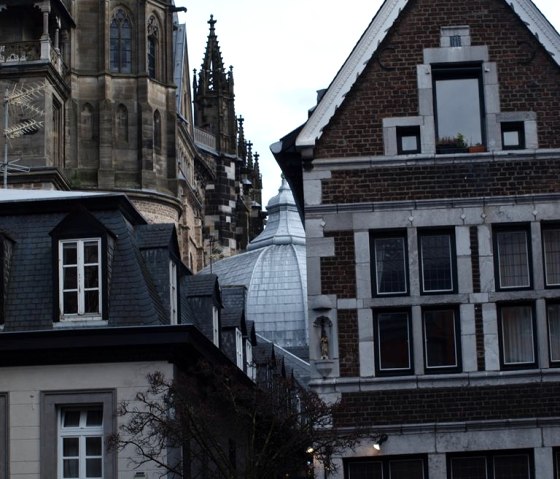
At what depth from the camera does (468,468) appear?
33.0 metres

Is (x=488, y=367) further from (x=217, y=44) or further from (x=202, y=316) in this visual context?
(x=217, y=44)

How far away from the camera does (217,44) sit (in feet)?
401

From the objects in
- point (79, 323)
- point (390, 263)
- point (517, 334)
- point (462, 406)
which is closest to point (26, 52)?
point (79, 323)

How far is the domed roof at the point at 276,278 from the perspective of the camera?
102312mm

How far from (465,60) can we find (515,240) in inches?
145

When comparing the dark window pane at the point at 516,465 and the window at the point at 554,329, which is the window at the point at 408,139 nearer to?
the window at the point at 554,329

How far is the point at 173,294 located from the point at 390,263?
5.68 m

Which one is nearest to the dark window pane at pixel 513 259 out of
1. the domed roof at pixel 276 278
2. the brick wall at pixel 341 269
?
the brick wall at pixel 341 269

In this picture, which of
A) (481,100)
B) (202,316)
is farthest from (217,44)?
(481,100)

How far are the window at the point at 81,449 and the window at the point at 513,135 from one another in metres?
9.45

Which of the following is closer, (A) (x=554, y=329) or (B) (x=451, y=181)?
(A) (x=554, y=329)

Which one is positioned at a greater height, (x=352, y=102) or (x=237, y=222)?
(x=237, y=222)

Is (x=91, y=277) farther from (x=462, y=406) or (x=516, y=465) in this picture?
(x=516, y=465)

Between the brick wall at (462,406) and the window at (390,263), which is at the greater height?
the window at (390,263)
